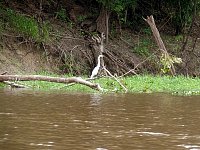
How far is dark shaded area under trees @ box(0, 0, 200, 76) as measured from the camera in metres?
28.0

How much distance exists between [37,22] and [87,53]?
2.94 m

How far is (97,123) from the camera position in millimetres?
9828

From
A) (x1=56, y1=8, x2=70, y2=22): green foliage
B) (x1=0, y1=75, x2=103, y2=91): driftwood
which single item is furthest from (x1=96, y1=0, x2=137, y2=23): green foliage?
(x1=0, y1=75, x2=103, y2=91): driftwood

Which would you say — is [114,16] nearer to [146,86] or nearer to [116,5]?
[116,5]

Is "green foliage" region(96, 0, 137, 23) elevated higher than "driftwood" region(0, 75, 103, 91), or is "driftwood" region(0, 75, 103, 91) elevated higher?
"green foliage" region(96, 0, 137, 23)

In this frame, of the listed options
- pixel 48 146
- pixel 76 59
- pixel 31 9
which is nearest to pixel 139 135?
pixel 48 146

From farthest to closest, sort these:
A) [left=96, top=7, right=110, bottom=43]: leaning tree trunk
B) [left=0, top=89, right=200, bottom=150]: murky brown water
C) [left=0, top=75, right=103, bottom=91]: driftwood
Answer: [left=96, top=7, right=110, bottom=43]: leaning tree trunk → [left=0, top=75, right=103, bottom=91]: driftwood → [left=0, top=89, right=200, bottom=150]: murky brown water

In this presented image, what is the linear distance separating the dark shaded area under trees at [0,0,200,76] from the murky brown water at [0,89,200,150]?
12808 millimetres

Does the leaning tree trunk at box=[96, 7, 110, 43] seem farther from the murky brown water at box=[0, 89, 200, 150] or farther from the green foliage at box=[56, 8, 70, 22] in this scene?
the murky brown water at box=[0, 89, 200, 150]

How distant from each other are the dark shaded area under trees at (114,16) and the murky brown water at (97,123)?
42.0 ft

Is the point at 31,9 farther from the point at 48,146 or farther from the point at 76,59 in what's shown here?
the point at 48,146

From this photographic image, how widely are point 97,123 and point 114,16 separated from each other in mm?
22205

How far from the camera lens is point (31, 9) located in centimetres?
2877

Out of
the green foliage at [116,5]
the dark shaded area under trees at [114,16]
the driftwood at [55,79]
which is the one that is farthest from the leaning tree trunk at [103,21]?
the driftwood at [55,79]
